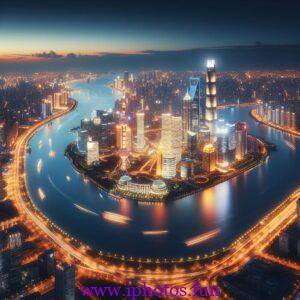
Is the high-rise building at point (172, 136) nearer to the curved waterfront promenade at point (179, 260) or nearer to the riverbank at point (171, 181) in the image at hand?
the riverbank at point (171, 181)

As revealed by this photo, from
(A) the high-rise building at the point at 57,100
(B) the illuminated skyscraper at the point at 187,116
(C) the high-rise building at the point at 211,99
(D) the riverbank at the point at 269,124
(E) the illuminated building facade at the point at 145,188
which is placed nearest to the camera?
(E) the illuminated building facade at the point at 145,188

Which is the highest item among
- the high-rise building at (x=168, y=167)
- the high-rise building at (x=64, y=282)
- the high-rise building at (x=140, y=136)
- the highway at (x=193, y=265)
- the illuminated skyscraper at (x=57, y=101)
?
the illuminated skyscraper at (x=57, y=101)

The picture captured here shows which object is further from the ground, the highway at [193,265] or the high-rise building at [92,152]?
the high-rise building at [92,152]

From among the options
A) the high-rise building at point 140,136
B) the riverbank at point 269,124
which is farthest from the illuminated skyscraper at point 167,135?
the riverbank at point 269,124

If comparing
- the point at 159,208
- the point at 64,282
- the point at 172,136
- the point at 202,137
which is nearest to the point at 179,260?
the point at 64,282

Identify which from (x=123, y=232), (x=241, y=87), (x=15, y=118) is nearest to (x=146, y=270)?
(x=123, y=232)

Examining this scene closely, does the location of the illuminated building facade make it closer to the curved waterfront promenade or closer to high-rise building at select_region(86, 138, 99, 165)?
the curved waterfront promenade

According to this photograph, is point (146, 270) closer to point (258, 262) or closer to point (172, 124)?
point (258, 262)

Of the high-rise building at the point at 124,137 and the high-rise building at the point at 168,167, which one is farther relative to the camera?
the high-rise building at the point at 124,137

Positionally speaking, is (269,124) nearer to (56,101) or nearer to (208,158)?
(208,158)
